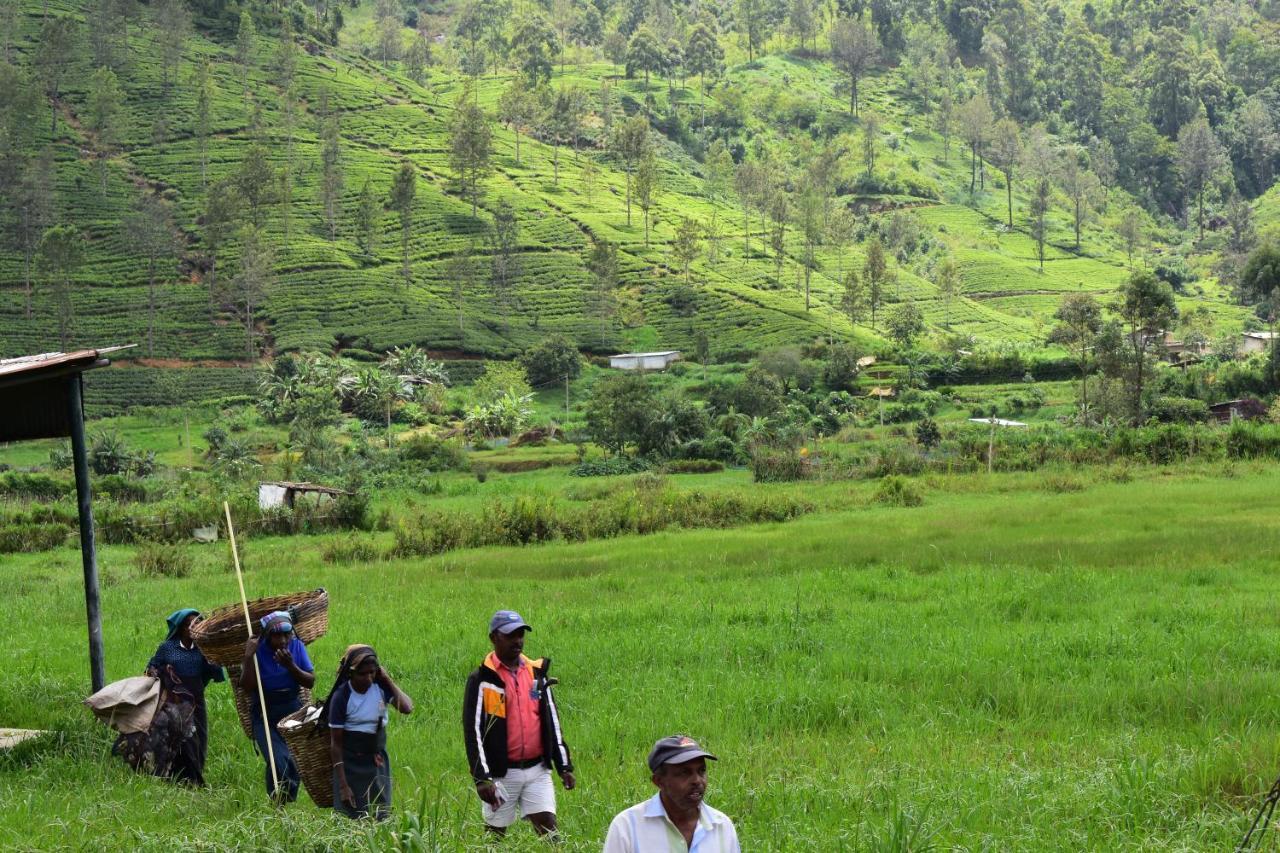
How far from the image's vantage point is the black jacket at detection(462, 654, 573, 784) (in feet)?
21.8

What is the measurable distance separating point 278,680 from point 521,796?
2148mm

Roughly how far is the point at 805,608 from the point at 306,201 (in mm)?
85280

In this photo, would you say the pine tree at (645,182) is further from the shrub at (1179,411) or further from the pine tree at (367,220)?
the shrub at (1179,411)

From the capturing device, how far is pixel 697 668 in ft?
40.4

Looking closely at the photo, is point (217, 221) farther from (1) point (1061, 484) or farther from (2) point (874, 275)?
(1) point (1061, 484)

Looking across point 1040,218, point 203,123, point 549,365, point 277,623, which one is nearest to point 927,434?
point 549,365

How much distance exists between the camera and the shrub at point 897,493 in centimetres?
2942

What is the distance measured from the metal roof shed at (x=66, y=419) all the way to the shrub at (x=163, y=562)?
43.2 feet

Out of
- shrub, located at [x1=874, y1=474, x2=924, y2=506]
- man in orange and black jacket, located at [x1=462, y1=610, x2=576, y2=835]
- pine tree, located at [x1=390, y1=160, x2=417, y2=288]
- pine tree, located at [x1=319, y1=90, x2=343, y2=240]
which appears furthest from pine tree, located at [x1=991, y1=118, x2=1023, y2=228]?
man in orange and black jacket, located at [x1=462, y1=610, x2=576, y2=835]

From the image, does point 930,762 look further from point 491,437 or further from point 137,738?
point 491,437

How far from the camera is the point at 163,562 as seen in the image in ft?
78.2

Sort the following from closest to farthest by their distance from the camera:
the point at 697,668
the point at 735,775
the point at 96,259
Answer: the point at 735,775 < the point at 697,668 < the point at 96,259

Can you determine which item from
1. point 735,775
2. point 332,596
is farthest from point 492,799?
point 332,596

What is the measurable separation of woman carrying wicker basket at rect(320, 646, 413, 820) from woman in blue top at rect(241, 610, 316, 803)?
877 mm
